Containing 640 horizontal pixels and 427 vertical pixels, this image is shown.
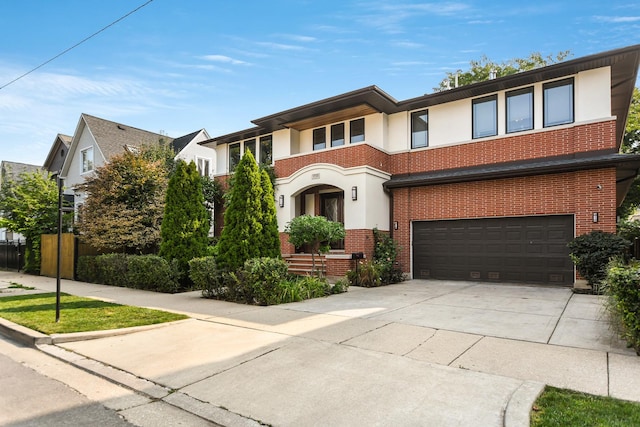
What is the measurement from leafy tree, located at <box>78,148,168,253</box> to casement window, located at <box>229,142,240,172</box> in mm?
4555

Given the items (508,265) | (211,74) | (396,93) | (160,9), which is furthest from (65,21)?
(508,265)

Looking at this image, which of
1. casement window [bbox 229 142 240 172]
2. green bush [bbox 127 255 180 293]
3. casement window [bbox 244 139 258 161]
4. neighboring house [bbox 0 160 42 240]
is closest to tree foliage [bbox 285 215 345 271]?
green bush [bbox 127 255 180 293]

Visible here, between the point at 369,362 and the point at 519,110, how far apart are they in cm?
1126

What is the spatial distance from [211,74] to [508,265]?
11.4 metres

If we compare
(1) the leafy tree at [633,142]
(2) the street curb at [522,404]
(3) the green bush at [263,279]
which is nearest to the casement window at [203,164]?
(3) the green bush at [263,279]

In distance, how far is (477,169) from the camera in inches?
508

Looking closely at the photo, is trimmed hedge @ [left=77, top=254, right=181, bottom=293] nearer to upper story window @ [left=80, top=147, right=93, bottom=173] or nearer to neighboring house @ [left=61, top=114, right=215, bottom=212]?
neighboring house @ [left=61, top=114, right=215, bottom=212]

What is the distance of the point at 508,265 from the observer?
12180 millimetres

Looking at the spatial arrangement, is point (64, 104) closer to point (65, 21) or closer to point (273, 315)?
point (65, 21)

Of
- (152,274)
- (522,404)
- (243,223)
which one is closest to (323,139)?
(243,223)

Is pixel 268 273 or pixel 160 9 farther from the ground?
pixel 160 9

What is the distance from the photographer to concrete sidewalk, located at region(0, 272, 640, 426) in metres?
3.54

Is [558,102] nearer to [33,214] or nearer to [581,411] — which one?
[581,411]

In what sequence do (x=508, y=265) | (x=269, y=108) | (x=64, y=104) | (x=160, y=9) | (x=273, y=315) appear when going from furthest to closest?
(x=269, y=108) < (x=64, y=104) < (x=508, y=265) < (x=160, y=9) < (x=273, y=315)
